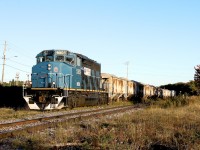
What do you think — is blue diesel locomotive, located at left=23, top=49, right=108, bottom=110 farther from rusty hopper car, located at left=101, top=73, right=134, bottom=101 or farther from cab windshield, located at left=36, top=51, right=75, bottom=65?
rusty hopper car, located at left=101, top=73, right=134, bottom=101

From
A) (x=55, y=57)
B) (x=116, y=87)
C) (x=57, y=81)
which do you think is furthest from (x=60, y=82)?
(x=116, y=87)

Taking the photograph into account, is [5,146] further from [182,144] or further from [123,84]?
[123,84]

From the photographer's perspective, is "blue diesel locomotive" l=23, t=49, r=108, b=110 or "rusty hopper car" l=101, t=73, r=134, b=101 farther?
"rusty hopper car" l=101, t=73, r=134, b=101

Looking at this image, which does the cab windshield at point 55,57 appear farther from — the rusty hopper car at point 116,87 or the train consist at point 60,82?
the rusty hopper car at point 116,87

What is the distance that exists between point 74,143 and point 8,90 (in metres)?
22.8

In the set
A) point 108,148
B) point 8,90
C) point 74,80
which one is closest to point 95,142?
point 108,148

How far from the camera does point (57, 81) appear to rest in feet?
62.2

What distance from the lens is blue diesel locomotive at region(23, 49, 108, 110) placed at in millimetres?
17891

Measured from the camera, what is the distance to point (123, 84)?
121ft

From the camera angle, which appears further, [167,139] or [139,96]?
[139,96]

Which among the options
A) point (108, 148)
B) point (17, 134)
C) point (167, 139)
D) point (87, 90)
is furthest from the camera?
point (87, 90)

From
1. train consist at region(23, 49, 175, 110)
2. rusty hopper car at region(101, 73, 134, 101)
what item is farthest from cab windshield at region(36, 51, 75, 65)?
rusty hopper car at region(101, 73, 134, 101)

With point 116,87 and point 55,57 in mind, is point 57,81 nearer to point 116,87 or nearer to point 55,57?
point 55,57

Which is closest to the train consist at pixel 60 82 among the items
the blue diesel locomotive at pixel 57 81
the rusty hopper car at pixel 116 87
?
the blue diesel locomotive at pixel 57 81
